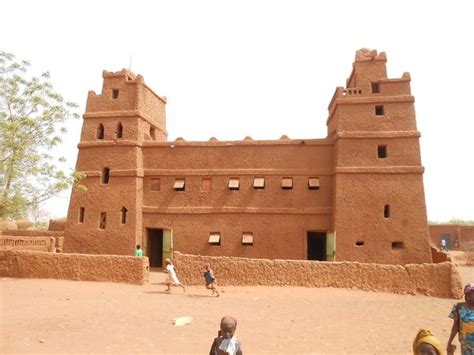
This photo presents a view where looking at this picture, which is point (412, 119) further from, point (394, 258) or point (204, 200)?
point (204, 200)

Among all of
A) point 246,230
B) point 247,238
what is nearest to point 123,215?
point 246,230

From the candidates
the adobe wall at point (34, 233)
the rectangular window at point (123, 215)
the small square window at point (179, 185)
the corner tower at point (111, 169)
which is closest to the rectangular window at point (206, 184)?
the small square window at point (179, 185)

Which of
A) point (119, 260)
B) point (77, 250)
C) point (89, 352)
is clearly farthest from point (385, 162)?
point (77, 250)

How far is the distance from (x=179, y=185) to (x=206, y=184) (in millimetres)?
1552

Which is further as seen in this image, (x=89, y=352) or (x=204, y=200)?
(x=204, y=200)

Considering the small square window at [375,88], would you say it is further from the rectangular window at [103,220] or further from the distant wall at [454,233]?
the distant wall at [454,233]

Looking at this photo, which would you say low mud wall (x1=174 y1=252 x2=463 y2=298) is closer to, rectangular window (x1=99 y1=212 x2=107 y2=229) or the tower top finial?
rectangular window (x1=99 y1=212 x2=107 y2=229)

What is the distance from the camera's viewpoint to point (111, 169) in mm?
21500

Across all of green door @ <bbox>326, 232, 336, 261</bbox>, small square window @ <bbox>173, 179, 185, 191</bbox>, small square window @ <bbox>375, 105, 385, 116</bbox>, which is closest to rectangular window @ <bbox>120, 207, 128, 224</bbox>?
small square window @ <bbox>173, 179, 185, 191</bbox>

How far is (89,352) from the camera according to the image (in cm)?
795

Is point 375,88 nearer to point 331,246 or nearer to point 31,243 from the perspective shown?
point 331,246

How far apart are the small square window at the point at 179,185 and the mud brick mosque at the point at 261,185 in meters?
0.06

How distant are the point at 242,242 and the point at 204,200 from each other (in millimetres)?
3227

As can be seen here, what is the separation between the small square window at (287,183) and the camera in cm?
2031
